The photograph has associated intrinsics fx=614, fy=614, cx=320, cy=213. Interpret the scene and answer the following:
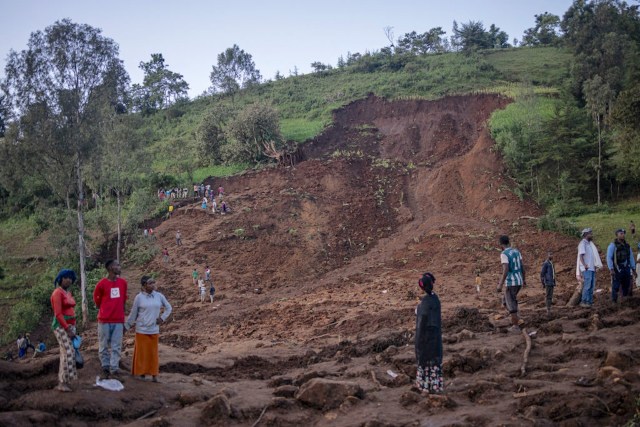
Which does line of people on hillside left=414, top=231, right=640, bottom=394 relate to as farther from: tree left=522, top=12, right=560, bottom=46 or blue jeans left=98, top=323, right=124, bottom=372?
tree left=522, top=12, right=560, bottom=46

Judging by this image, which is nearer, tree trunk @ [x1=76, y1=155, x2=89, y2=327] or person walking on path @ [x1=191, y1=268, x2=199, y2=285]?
tree trunk @ [x1=76, y1=155, x2=89, y2=327]

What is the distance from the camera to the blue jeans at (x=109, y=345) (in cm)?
778


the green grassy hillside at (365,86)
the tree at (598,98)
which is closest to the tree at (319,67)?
the green grassy hillside at (365,86)

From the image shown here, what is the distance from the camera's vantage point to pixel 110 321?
25.7 ft

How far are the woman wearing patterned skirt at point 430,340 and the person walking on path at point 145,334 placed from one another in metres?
3.25

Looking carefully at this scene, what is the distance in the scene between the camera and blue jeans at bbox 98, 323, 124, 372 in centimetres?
778

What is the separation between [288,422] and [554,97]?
40.8 m

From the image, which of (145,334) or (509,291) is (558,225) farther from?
(145,334)

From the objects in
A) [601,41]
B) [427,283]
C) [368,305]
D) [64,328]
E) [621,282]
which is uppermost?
[601,41]

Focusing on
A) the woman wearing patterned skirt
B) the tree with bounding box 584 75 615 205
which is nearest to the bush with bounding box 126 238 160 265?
the woman wearing patterned skirt

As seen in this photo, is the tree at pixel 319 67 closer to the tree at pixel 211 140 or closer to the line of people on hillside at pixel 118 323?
the tree at pixel 211 140

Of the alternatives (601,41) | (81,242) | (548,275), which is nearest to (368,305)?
(548,275)

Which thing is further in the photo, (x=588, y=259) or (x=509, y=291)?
(x=588, y=259)

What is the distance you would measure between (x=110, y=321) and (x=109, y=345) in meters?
0.32
